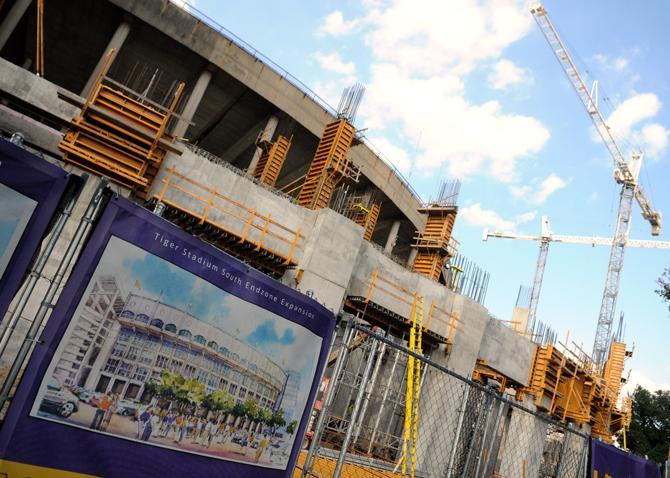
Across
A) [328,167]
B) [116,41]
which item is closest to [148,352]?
[328,167]

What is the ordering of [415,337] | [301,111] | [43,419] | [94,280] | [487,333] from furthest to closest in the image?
[301,111]
[487,333]
[415,337]
[94,280]
[43,419]

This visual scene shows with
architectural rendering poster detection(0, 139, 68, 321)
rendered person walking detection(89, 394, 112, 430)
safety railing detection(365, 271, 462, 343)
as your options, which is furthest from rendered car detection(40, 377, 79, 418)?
safety railing detection(365, 271, 462, 343)

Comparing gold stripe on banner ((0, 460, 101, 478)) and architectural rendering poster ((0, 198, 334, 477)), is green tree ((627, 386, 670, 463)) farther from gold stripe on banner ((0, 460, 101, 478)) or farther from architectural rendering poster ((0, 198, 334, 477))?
gold stripe on banner ((0, 460, 101, 478))

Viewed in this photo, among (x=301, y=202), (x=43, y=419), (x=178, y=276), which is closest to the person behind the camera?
(x=43, y=419)

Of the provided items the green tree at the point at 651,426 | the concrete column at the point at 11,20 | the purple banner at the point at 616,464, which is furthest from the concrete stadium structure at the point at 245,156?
the green tree at the point at 651,426

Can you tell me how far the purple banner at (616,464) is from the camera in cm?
711

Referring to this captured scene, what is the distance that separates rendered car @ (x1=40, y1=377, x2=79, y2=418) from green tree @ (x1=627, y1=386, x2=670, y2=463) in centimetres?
5572

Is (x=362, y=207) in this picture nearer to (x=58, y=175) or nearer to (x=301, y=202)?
(x=301, y=202)

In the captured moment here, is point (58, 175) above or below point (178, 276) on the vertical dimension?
above

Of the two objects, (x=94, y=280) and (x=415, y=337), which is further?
(x=415, y=337)

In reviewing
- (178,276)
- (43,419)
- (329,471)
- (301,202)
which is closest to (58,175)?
(178,276)

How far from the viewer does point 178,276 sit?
370cm

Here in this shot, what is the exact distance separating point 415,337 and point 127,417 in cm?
1624

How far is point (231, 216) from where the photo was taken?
49.5ft
